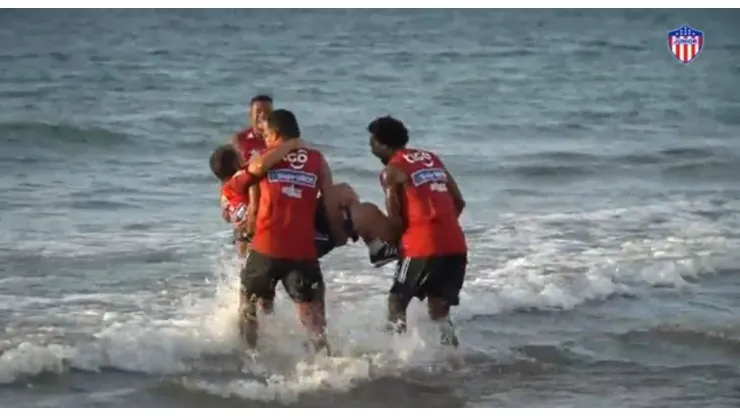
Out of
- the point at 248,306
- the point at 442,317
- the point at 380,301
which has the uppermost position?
the point at 248,306

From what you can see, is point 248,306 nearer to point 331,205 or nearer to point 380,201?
point 331,205

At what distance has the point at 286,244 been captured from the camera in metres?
6.72

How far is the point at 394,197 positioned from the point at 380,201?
20.6 ft

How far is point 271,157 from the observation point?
6.66m

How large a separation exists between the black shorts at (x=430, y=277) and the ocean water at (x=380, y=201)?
40cm

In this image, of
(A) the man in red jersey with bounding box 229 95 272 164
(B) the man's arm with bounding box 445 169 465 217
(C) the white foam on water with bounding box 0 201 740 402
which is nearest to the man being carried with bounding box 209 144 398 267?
(B) the man's arm with bounding box 445 169 465 217

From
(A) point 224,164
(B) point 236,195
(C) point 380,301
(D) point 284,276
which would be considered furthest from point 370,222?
(C) point 380,301

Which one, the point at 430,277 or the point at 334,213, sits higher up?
the point at 334,213

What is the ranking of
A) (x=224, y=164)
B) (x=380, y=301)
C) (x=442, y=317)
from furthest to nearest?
(x=380, y=301) → (x=224, y=164) → (x=442, y=317)

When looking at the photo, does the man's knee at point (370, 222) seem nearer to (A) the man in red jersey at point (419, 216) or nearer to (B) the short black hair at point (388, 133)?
(A) the man in red jersey at point (419, 216)

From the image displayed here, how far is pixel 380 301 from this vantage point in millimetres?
9086

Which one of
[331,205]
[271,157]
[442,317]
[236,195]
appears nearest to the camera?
[271,157]

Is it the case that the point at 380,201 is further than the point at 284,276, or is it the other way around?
the point at 380,201

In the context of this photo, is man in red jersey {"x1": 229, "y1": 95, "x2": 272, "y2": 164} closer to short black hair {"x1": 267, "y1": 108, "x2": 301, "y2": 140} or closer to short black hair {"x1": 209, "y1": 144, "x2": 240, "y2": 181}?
short black hair {"x1": 209, "y1": 144, "x2": 240, "y2": 181}
